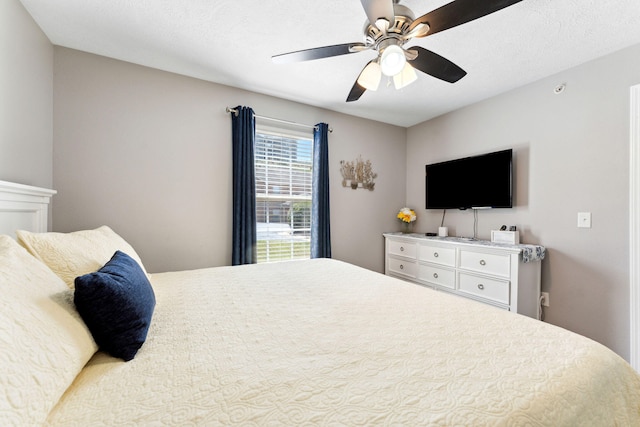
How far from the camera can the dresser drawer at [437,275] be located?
2.77 meters

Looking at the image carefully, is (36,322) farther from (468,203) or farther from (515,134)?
(515,134)

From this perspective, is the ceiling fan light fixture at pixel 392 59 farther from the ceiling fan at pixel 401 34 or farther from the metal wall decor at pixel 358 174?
the metal wall decor at pixel 358 174

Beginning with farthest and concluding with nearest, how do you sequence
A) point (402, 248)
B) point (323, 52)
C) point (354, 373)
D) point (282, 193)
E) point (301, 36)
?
point (402, 248) → point (282, 193) → point (301, 36) → point (323, 52) → point (354, 373)

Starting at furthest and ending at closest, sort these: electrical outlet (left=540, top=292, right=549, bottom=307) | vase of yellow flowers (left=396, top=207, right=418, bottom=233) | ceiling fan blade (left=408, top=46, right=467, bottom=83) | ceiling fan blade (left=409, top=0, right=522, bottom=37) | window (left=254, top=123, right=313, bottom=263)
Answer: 1. vase of yellow flowers (left=396, top=207, right=418, bottom=233)
2. window (left=254, top=123, right=313, bottom=263)
3. electrical outlet (left=540, top=292, right=549, bottom=307)
4. ceiling fan blade (left=408, top=46, right=467, bottom=83)
5. ceiling fan blade (left=409, top=0, right=522, bottom=37)

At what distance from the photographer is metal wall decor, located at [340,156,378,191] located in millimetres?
3373

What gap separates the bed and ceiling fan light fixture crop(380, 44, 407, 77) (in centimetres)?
128

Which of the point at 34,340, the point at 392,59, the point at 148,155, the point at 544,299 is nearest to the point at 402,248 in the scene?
the point at 544,299

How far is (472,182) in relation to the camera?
9.53ft

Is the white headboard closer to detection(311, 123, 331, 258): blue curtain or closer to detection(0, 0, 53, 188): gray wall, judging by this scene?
detection(0, 0, 53, 188): gray wall

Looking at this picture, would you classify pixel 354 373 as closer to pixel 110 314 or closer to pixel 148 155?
pixel 110 314

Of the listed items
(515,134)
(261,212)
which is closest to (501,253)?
(515,134)

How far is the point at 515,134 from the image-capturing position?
104 inches

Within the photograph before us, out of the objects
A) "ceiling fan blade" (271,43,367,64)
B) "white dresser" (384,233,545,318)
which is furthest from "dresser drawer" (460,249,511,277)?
"ceiling fan blade" (271,43,367,64)

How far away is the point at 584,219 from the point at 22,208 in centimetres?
400
